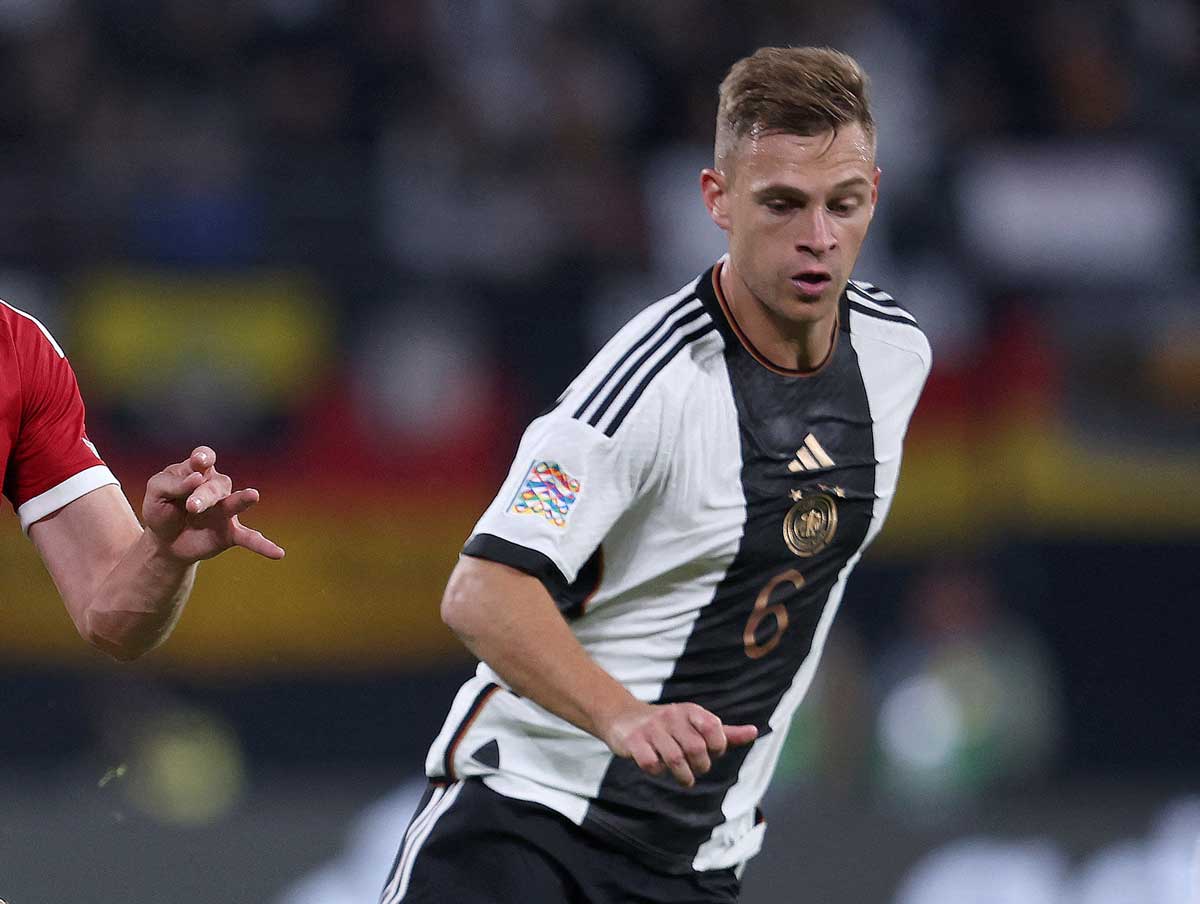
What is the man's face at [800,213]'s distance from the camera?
12.0ft

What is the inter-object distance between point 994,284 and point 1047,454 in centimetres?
76

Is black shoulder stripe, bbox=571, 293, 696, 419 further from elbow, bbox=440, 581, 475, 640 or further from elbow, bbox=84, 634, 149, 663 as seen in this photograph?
elbow, bbox=84, 634, 149, 663

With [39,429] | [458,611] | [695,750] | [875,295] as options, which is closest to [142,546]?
[39,429]

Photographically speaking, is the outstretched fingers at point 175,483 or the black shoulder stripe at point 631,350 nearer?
the outstretched fingers at point 175,483

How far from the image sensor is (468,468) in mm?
7695

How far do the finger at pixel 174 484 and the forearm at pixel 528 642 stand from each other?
50 centimetres

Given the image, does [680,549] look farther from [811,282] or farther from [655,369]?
[811,282]

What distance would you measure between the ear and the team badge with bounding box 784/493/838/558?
0.58 m

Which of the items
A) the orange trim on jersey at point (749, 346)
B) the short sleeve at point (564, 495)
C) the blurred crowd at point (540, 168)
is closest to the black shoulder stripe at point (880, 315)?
the orange trim on jersey at point (749, 346)

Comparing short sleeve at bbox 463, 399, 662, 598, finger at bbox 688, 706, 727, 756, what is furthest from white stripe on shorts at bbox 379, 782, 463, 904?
finger at bbox 688, 706, 727, 756

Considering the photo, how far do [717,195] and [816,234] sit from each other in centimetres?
30

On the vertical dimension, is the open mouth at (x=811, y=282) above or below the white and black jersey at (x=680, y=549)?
above

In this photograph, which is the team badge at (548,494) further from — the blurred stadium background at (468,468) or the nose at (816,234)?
the blurred stadium background at (468,468)

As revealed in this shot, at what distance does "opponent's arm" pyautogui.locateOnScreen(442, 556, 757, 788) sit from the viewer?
322 centimetres
